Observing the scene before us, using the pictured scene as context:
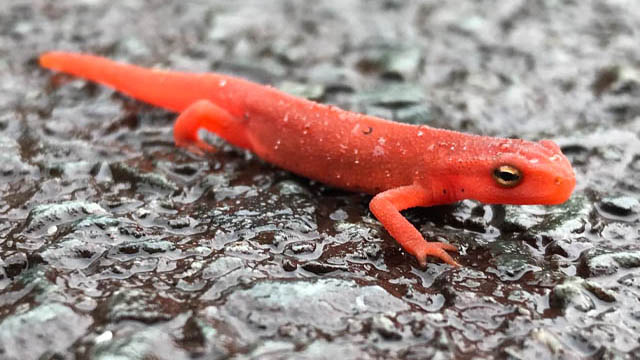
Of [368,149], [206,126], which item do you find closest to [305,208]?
[368,149]

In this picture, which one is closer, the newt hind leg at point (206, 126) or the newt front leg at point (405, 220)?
the newt front leg at point (405, 220)

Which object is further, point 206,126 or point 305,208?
point 206,126

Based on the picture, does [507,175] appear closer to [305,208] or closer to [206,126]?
[305,208]

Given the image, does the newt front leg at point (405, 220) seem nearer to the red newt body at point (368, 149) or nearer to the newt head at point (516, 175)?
the red newt body at point (368, 149)

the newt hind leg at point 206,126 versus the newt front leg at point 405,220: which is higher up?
the newt hind leg at point 206,126

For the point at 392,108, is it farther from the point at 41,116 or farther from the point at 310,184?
the point at 41,116

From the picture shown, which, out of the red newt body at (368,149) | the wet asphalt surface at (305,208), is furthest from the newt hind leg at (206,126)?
the wet asphalt surface at (305,208)
